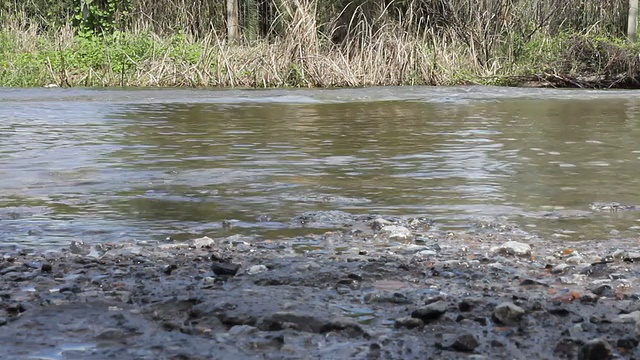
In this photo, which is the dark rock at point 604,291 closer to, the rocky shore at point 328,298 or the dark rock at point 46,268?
the rocky shore at point 328,298

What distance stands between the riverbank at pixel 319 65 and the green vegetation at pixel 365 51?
0.07 feet

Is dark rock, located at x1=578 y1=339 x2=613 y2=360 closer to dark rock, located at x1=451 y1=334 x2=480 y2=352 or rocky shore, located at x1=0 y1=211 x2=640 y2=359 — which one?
rocky shore, located at x1=0 y1=211 x2=640 y2=359

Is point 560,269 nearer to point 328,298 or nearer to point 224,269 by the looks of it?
point 328,298

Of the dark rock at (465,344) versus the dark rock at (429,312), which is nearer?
the dark rock at (465,344)

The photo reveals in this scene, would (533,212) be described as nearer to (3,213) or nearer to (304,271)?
(304,271)

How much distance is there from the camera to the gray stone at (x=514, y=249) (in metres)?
3.79

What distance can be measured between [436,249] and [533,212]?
1.09 meters

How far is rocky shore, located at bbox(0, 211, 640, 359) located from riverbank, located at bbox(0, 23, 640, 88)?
41.6 feet

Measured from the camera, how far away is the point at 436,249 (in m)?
3.90

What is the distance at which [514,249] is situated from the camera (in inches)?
150

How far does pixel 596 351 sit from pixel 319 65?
14326 mm

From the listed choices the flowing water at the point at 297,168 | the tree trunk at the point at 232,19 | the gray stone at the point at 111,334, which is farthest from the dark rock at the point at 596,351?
the tree trunk at the point at 232,19

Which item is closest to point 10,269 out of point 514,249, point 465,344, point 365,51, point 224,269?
point 224,269

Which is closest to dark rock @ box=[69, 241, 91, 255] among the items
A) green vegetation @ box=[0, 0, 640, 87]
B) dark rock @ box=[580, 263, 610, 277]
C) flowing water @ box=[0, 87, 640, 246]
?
flowing water @ box=[0, 87, 640, 246]
